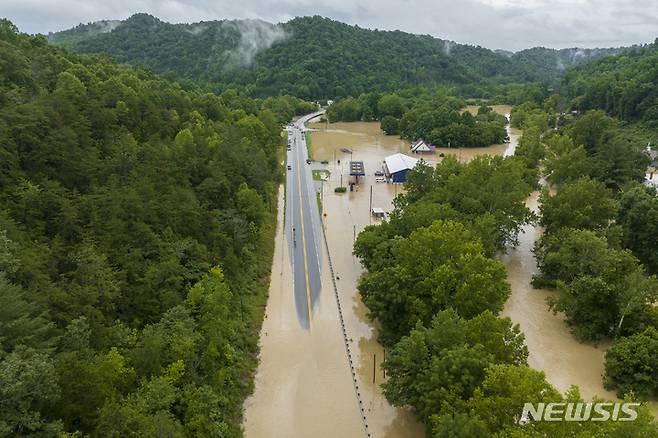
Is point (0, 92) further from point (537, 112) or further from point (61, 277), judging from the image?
point (537, 112)

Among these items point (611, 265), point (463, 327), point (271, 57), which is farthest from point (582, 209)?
point (271, 57)

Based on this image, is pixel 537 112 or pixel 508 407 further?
pixel 537 112

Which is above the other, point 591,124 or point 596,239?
point 591,124

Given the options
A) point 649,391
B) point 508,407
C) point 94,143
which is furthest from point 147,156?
point 649,391

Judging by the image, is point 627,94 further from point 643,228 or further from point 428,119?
point 643,228

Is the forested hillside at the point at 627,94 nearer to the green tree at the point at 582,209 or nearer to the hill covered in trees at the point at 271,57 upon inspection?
the green tree at the point at 582,209

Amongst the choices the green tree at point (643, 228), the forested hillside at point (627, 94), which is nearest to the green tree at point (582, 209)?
the green tree at point (643, 228)

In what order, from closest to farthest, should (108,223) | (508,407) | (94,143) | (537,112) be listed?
(508,407), (108,223), (94,143), (537,112)

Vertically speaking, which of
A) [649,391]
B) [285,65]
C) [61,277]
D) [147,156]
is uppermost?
[285,65]
